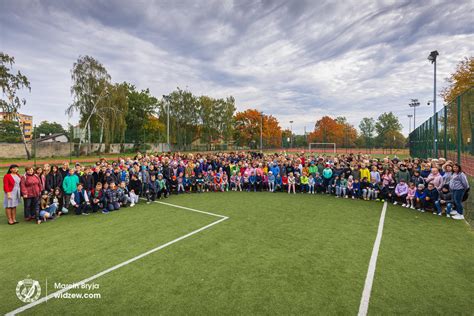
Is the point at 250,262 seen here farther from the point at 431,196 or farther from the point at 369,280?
the point at 431,196

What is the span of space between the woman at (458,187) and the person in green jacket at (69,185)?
12160 mm

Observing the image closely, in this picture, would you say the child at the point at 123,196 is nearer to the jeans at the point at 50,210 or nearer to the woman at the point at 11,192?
the jeans at the point at 50,210

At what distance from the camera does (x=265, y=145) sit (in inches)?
1954

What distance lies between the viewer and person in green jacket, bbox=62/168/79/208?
8.45m

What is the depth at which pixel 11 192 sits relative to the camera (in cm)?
723

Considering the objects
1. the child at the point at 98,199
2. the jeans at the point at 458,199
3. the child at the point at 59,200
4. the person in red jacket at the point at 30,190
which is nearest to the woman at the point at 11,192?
the person in red jacket at the point at 30,190

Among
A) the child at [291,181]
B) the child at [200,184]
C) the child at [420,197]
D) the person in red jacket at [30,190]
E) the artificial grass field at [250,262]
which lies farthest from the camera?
the child at [200,184]

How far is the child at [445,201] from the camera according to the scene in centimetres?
768

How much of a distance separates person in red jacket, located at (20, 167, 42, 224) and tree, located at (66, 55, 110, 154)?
30368 millimetres

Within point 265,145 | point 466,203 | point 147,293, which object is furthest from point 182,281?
point 265,145

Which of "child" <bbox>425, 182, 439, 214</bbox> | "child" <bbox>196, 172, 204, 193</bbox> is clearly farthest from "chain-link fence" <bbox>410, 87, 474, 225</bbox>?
"child" <bbox>196, 172, 204, 193</bbox>

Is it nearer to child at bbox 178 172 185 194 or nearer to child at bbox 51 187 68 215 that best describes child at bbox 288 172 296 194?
child at bbox 178 172 185 194

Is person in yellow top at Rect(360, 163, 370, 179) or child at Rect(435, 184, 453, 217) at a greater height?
person in yellow top at Rect(360, 163, 370, 179)

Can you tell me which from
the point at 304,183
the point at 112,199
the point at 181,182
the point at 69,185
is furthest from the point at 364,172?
the point at 69,185
